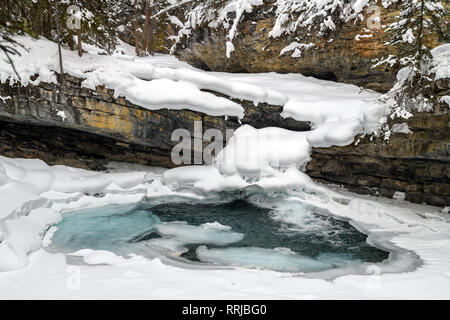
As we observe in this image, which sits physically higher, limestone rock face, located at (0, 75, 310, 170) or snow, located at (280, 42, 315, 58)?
snow, located at (280, 42, 315, 58)

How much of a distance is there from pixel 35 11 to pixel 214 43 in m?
7.75

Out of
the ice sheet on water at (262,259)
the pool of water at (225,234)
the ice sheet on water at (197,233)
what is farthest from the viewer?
the ice sheet on water at (197,233)

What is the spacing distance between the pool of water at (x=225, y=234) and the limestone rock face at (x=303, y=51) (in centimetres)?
614

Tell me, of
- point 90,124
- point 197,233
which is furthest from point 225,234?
point 90,124

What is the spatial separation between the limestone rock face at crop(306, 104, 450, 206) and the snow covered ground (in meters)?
0.46

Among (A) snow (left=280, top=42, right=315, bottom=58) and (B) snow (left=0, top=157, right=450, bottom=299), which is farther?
(A) snow (left=280, top=42, right=315, bottom=58)

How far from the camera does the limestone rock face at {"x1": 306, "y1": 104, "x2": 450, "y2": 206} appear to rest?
8.43 metres

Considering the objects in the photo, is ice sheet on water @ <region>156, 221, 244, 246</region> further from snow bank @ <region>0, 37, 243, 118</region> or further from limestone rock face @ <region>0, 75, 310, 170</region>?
snow bank @ <region>0, 37, 243, 118</region>

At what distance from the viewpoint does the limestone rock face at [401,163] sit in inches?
332

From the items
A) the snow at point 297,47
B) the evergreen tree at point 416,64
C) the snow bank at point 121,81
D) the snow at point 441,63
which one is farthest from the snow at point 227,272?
the snow at point 297,47

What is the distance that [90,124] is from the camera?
425 inches

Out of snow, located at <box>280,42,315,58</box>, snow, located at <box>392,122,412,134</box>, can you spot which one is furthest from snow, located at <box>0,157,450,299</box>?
snow, located at <box>280,42,315,58</box>

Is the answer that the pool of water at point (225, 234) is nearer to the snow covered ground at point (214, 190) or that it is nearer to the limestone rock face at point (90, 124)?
the snow covered ground at point (214, 190)
